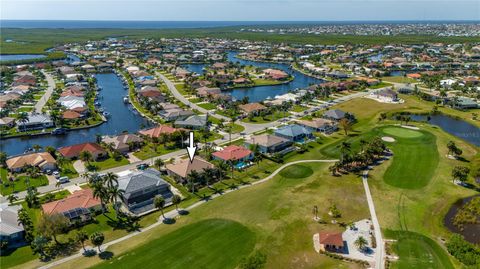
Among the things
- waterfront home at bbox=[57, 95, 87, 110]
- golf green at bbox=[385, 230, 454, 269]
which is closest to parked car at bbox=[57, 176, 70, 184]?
waterfront home at bbox=[57, 95, 87, 110]

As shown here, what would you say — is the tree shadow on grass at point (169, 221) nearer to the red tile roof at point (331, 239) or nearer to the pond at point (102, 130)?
the red tile roof at point (331, 239)

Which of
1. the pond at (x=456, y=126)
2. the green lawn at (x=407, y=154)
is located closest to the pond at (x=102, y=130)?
the green lawn at (x=407, y=154)

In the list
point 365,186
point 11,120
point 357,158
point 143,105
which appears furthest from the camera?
point 143,105

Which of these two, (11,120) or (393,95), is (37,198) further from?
(393,95)

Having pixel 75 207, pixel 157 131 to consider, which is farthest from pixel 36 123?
pixel 75 207

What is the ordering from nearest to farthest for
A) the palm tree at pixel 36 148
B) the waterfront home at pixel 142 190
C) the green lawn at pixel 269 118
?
the waterfront home at pixel 142 190, the palm tree at pixel 36 148, the green lawn at pixel 269 118

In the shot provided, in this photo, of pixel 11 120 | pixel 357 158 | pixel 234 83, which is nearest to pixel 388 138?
pixel 357 158

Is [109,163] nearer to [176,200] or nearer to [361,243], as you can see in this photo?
[176,200]
